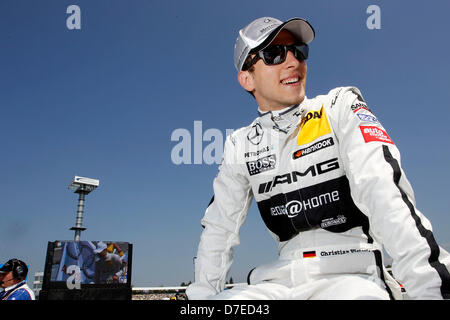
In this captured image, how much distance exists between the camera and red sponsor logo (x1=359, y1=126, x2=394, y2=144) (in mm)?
1408

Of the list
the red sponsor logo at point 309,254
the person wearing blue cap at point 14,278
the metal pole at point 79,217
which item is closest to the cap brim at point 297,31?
the red sponsor logo at point 309,254

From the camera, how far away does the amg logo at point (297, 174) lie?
160 cm

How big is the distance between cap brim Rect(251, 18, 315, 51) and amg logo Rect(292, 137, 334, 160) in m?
0.75

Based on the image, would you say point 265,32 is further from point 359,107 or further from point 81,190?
point 81,190

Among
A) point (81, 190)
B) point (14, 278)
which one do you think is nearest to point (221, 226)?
point (14, 278)

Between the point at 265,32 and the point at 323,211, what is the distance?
118cm

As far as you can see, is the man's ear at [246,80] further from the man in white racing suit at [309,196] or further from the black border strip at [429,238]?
the black border strip at [429,238]

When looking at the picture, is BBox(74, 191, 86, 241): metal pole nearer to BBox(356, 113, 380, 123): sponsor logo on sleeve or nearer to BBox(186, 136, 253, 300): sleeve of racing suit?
BBox(186, 136, 253, 300): sleeve of racing suit

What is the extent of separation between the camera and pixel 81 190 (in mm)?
44500

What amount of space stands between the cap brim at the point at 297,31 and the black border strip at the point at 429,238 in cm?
103

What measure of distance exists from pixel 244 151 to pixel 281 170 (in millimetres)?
342

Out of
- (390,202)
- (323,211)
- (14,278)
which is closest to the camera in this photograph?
(390,202)

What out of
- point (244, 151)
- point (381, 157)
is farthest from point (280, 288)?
point (244, 151)
